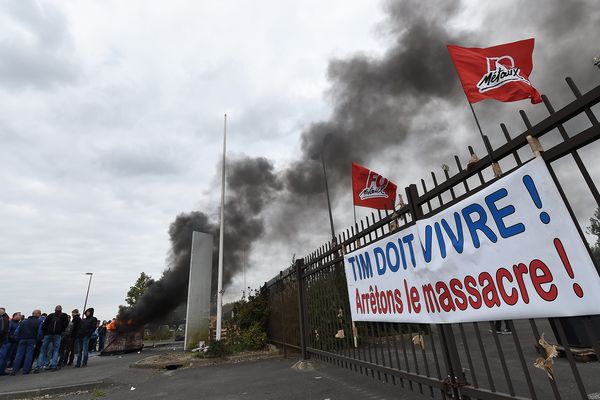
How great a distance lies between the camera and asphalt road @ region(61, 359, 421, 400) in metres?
4.36

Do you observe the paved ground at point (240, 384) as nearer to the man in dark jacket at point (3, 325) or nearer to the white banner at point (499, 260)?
the man in dark jacket at point (3, 325)

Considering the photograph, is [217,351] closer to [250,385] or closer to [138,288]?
[250,385]

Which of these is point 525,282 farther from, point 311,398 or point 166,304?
point 166,304

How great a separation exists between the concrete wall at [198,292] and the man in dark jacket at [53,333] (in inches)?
162

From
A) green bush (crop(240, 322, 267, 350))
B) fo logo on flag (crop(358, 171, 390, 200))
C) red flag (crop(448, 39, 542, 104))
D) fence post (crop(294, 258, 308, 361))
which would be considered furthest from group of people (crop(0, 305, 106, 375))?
red flag (crop(448, 39, 542, 104))

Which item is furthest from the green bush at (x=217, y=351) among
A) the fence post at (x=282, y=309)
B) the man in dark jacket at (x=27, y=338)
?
the man in dark jacket at (x=27, y=338)

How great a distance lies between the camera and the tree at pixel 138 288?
36.2m

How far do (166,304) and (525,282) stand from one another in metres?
22.5

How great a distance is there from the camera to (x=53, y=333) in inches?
383

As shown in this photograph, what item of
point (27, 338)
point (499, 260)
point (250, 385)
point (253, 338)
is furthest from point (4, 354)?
point (499, 260)

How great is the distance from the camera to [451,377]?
2762 millimetres

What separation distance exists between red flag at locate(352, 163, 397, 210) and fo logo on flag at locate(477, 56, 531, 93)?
2.21 meters

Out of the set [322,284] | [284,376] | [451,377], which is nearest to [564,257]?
[451,377]

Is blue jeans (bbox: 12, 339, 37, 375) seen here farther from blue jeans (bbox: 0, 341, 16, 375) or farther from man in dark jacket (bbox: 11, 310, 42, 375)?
blue jeans (bbox: 0, 341, 16, 375)
